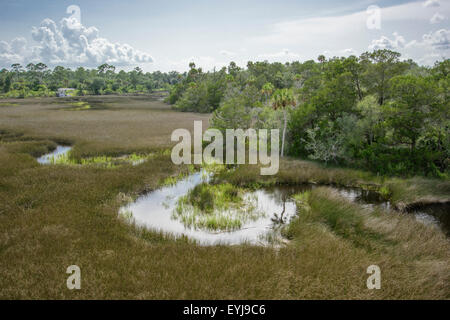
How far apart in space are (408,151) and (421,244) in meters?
13.2

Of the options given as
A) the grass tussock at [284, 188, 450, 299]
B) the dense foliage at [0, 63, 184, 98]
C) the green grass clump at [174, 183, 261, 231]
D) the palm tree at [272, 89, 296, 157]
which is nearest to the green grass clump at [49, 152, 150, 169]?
the green grass clump at [174, 183, 261, 231]

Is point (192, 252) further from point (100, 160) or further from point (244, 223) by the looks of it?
point (100, 160)

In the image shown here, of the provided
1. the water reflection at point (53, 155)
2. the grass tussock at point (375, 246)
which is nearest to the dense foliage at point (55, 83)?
the water reflection at point (53, 155)

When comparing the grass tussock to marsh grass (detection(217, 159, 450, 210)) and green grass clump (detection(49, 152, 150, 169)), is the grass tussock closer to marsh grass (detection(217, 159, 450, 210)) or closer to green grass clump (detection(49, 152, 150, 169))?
marsh grass (detection(217, 159, 450, 210))

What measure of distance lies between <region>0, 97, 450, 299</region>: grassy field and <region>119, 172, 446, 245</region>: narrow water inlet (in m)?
0.94

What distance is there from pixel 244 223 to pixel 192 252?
4.71 m

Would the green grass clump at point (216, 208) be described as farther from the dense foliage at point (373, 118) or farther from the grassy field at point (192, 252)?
→ the dense foliage at point (373, 118)

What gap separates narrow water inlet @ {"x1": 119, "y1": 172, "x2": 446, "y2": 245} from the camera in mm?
12584

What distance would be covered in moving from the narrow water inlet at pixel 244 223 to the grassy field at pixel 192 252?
942mm

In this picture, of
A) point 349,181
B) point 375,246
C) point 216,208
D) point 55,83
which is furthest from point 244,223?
point 55,83

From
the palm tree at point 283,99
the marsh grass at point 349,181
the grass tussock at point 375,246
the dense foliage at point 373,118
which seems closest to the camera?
the grass tussock at point 375,246

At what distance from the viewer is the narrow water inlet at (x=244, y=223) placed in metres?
12.6

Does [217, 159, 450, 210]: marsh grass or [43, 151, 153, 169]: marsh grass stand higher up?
[43, 151, 153, 169]: marsh grass

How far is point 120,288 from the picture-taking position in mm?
7691
